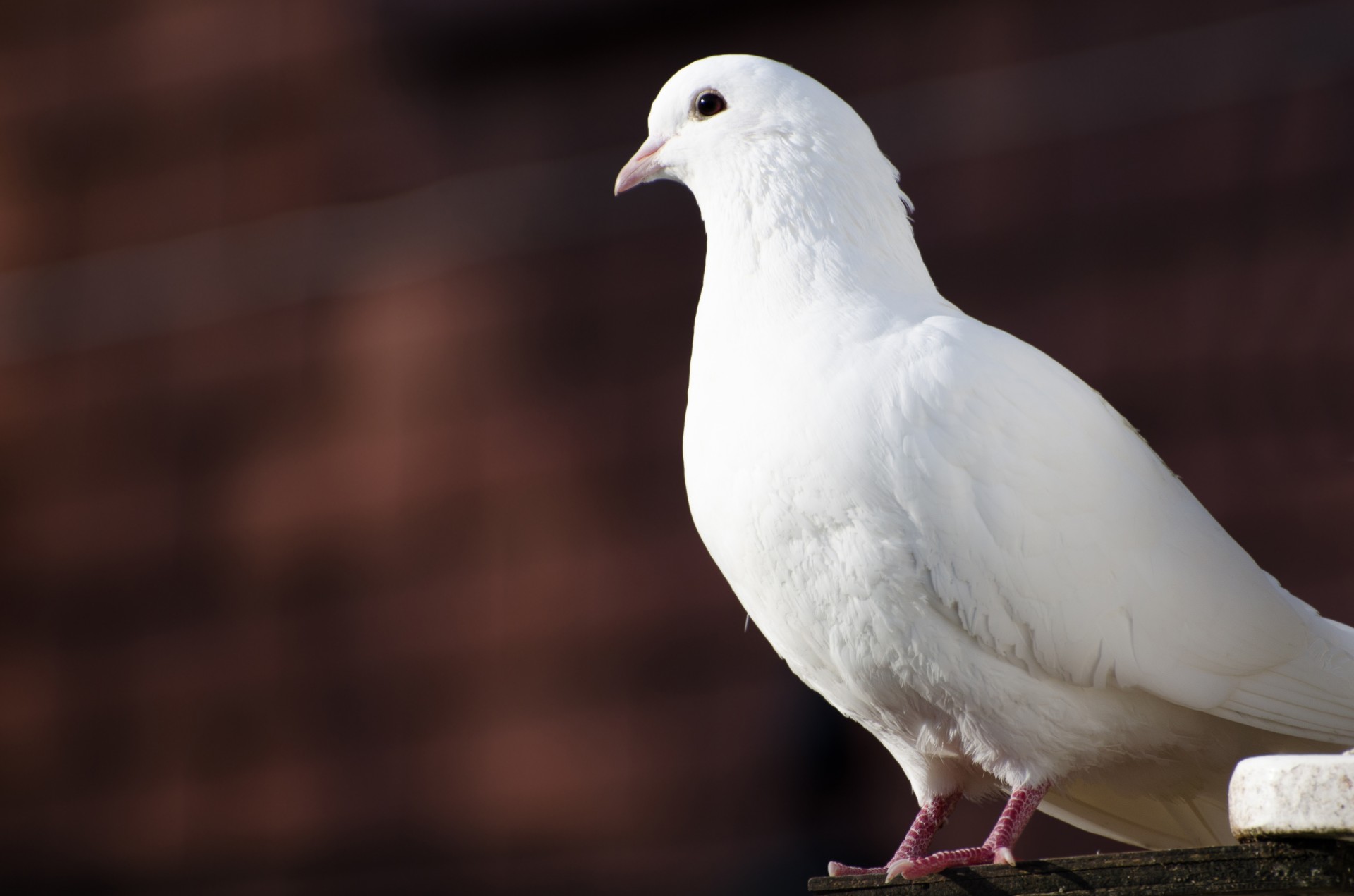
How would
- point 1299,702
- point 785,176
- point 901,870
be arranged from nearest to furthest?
point 901,870
point 1299,702
point 785,176

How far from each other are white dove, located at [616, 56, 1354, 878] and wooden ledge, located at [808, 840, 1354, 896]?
5.7 inches

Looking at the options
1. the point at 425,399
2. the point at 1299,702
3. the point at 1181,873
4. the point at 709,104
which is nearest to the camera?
the point at 1181,873

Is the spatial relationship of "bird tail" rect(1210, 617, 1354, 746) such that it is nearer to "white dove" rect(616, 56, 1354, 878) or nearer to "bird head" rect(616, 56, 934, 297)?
"white dove" rect(616, 56, 1354, 878)

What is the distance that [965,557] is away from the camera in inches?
78.9

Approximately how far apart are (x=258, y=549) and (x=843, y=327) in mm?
4225

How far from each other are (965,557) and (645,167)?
0.95 metres

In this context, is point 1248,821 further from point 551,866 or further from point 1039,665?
point 551,866

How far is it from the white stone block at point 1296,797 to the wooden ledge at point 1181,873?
0.04 meters

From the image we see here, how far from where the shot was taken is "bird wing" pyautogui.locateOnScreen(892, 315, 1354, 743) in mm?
2016

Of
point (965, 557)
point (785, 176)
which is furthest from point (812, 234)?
point (965, 557)

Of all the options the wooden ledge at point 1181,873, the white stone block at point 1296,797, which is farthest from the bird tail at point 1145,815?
the white stone block at point 1296,797

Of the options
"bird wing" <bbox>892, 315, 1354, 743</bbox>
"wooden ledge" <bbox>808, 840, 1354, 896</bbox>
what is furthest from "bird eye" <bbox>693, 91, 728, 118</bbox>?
"wooden ledge" <bbox>808, 840, 1354, 896</bbox>

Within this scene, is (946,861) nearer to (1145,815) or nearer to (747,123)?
(1145,815)

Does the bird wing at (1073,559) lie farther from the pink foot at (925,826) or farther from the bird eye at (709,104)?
the bird eye at (709,104)
